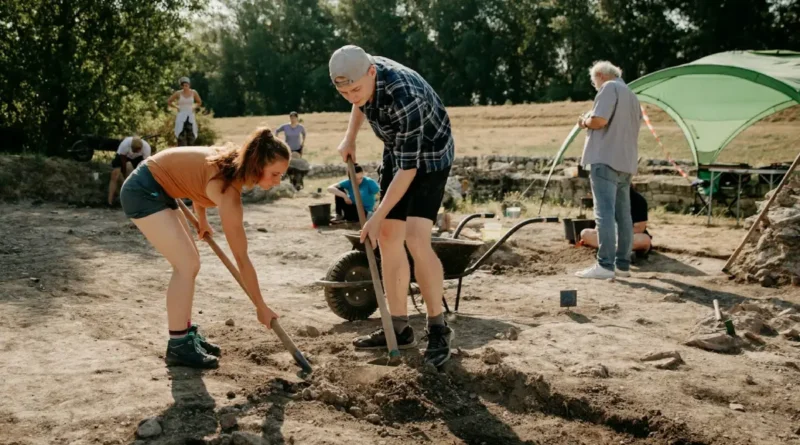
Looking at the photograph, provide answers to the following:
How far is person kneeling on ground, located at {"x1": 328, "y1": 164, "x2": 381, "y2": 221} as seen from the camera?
360 inches

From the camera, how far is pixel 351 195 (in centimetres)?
972

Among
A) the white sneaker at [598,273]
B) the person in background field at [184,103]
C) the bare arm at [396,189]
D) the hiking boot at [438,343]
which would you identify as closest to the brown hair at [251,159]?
the bare arm at [396,189]

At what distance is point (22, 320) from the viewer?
491 cm

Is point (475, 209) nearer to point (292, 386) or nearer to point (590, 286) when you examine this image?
point (590, 286)

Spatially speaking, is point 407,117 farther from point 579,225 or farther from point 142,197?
point 579,225

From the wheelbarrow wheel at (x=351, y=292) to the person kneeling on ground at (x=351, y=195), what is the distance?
370 cm

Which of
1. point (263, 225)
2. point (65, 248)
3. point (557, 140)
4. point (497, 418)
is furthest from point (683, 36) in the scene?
point (497, 418)

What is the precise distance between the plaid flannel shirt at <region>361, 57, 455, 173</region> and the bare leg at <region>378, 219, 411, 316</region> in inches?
12.7

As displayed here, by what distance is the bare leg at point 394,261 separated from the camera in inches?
161

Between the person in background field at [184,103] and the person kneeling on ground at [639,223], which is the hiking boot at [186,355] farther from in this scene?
the person in background field at [184,103]

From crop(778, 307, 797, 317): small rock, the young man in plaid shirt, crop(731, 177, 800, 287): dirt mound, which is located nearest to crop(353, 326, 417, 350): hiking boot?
the young man in plaid shirt

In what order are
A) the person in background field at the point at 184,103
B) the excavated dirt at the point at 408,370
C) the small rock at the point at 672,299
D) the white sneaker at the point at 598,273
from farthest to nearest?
the person in background field at the point at 184,103 → the white sneaker at the point at 598,273 → the small rock at the point at 672,299 → the excavated dirt at the point at 408,370

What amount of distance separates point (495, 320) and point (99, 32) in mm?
12000

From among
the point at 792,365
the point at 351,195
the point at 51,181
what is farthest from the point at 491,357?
the point at 51,181
